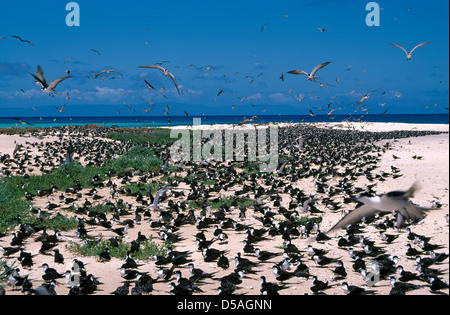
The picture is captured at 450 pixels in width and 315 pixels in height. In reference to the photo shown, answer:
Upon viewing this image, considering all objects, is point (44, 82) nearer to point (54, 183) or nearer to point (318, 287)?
point (54, 183)

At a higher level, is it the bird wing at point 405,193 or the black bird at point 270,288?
the bird wing at point 405,193

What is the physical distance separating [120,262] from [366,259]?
5.66m

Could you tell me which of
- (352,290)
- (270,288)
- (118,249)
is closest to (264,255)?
(270,288)

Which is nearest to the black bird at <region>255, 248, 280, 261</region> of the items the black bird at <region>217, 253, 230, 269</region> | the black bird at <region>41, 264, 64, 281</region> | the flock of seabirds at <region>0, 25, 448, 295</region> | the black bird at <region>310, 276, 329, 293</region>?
the flock of seabirds at <region>0, 25, 448, 295</region>

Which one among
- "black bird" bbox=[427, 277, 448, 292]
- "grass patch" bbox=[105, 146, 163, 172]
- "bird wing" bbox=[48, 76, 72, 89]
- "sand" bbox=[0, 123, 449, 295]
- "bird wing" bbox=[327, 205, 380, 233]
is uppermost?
"bird wing" bbox=[48, 76, 72, 89]

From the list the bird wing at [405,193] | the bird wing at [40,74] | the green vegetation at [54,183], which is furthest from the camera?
the green vegetation at [54,183]

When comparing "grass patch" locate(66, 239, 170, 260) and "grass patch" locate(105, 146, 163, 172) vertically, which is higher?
"grass patch" locate(105, 146, 163, 172)

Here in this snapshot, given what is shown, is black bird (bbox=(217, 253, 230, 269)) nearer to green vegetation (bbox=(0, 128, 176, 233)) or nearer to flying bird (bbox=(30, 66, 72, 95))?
green vegetation (bbox=(0, 128, 176, 233))

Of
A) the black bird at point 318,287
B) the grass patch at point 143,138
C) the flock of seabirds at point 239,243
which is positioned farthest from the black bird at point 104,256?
the grass patch at point 143,138

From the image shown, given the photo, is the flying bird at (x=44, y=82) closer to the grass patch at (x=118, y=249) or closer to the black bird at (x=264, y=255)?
the grass patch at (x=118, y=249)

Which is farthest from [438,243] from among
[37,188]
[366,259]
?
[37,188]

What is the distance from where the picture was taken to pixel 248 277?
27.2 ft
